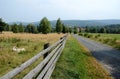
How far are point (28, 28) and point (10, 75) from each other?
450ft

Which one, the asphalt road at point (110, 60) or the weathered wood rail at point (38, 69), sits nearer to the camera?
the weathered wood rail at point (38, 69)

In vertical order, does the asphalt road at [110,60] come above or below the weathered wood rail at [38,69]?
below

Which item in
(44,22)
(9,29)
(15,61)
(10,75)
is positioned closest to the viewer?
(10,75)

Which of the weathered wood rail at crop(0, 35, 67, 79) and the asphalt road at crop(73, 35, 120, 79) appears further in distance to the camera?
the asphalt road at crop(73, 35, 120, 79)

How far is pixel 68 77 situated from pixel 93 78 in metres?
1.17

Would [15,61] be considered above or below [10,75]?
below

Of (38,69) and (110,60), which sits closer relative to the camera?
(38,69)

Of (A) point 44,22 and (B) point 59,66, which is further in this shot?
(A) point 44,22

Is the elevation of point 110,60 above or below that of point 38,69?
below

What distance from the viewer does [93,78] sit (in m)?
9.75

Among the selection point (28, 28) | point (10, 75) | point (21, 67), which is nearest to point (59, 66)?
point (21, 67)

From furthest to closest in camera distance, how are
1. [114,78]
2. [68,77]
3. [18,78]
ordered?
[114,78] → [68,77] → [18,78]

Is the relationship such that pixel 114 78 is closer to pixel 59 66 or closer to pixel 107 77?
pixel 107 77

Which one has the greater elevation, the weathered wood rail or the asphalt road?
the weathered wood rail
